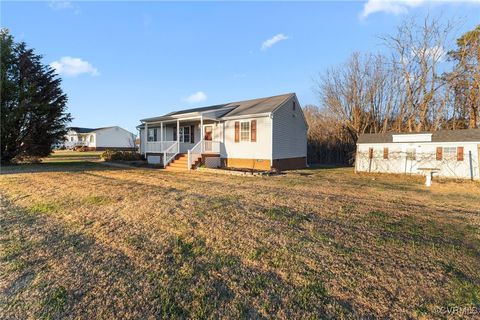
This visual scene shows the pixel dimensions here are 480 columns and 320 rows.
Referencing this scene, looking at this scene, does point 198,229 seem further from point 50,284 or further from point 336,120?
point 336,120

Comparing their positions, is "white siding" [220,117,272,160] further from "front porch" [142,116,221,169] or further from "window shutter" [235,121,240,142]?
"front porch" [142,116,221,169]

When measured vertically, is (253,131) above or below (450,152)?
above

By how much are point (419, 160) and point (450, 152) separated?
1517mm

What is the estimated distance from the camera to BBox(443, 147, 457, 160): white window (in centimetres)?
1409

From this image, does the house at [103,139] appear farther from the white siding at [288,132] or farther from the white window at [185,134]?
the white siding at [288,132]

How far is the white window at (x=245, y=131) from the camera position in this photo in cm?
1543

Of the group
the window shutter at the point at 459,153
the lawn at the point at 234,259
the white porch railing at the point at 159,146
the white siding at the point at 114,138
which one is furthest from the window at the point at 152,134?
the white siding at the point at 114,138

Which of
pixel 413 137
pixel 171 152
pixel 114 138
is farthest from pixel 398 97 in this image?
pixel 114 138

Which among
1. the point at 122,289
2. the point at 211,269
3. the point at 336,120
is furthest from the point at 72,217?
the point at 336,120

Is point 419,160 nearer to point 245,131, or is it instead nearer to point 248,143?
point 248,143

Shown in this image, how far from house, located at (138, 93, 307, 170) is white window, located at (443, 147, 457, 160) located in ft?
27.2

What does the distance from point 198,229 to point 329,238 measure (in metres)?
2.28

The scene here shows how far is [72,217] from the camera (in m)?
5.25

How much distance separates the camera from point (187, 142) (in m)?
19.3
